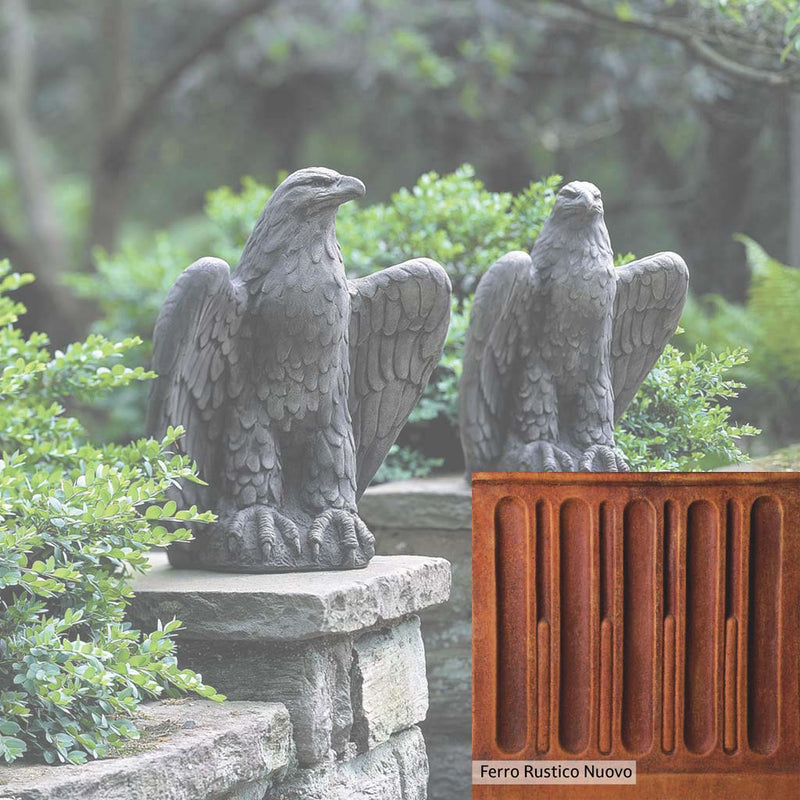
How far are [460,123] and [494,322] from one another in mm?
6782

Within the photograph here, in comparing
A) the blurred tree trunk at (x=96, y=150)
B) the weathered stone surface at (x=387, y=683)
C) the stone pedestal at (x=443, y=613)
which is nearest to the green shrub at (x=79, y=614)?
the weathered stone surface at (x=387, y=683)

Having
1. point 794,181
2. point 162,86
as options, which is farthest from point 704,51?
point 162,86

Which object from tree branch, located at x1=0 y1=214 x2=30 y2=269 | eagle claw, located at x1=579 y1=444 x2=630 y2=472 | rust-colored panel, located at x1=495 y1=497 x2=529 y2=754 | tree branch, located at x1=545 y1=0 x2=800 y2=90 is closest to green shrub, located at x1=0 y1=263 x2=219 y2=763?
rust-colored panel, located at x1=495 y1=497 x2=529 y2=754

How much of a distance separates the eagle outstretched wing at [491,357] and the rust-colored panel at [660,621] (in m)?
0.75

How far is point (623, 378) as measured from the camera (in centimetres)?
317

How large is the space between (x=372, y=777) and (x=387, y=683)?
0.22 meters

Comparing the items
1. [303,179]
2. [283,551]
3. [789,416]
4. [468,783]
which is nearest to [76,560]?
[283,551]

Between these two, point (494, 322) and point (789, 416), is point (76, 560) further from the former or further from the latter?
point (789, 416)

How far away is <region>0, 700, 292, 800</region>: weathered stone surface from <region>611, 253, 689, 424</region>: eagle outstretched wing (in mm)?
1272

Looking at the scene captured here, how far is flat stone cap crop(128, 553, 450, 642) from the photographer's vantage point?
102 inches

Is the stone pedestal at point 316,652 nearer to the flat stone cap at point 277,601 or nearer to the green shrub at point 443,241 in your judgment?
the flat stone cap at point 277,601

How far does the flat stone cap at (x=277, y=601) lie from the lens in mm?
2578

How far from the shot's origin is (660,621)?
8.38ft

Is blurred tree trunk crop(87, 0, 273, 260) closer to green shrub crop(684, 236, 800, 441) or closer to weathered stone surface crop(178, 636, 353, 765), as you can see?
green shrub crop(684, 236, 800, 441)
